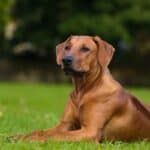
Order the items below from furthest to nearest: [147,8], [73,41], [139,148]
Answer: [147,8] → [73,41] → [139,148]

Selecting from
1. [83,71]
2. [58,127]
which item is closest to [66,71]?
[83,71]

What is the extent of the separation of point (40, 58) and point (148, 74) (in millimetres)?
5863

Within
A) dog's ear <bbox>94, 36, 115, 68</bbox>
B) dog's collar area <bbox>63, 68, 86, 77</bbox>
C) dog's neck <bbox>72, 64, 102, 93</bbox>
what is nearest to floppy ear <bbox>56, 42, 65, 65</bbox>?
dog's collar area <bbox>63, 68, 86, 77</bbox>

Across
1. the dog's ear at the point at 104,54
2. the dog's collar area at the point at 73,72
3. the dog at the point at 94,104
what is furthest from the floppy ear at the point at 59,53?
the dog's ear at the point at 104,54

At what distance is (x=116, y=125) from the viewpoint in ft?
28.2

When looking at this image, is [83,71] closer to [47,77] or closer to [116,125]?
[116,125]

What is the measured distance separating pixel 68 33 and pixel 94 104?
29.0 meters

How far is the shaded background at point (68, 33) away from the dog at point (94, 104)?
28472mm

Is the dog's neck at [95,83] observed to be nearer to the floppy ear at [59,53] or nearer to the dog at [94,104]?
the dog at [94,104]

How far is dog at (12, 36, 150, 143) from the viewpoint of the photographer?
328 inches

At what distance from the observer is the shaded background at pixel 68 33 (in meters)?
37.6

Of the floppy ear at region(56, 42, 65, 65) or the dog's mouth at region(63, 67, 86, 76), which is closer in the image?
the dog's mouth at region(63, 67, 86, 76)

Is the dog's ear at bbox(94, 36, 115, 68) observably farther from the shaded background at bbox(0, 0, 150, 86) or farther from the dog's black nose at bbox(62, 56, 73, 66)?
the shaded background at bbox(0, 0, 150, 86)

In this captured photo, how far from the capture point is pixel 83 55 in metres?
8.38
